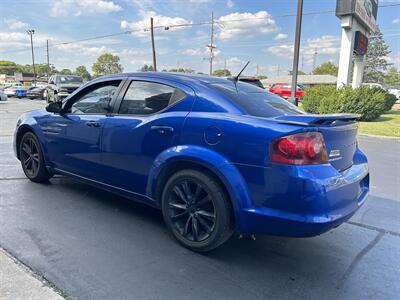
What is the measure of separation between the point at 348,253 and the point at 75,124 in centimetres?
331

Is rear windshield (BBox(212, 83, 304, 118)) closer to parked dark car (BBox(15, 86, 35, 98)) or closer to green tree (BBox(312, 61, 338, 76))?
parked dark car (BBox(15, 86, 35, 98))

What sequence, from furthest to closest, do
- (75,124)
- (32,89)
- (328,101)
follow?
(32,89)
(328,101)
(75,124)

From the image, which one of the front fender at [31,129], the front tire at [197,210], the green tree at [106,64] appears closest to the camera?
the front tire at [197,210]

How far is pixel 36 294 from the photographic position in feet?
8.03

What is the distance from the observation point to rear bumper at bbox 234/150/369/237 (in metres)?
2.64

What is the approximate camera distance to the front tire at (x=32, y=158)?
4.92 m

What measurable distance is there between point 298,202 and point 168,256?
126cm

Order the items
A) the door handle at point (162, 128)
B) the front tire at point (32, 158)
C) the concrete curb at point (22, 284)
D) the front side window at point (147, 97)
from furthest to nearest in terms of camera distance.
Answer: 1. the front tire at point (32, 158)
2. the front side window at point (147, 97)
3. the door handle at point (162, 128)
4. the concrete curb at point (22, 284)

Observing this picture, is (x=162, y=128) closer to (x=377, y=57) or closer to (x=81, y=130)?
(x=81, y=130)

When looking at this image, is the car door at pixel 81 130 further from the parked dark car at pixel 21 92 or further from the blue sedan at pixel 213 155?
the parked dark car at pixel 21 92

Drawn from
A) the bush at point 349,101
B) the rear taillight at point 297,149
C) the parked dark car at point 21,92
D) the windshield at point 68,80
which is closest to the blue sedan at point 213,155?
the rear taillight at point 297,149

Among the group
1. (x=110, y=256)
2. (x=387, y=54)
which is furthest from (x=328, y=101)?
(x=387, y=54)

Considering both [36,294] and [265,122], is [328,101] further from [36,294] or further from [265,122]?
[36,294]

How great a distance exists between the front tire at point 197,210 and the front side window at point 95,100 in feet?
4.52
